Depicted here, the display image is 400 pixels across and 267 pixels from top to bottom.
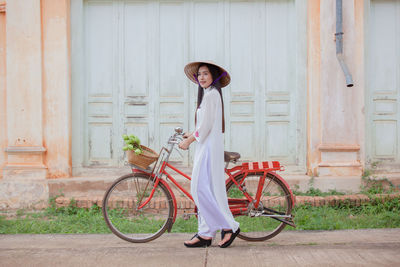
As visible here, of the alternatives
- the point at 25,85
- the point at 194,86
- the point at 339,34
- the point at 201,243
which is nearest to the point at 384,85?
the point at 339,34

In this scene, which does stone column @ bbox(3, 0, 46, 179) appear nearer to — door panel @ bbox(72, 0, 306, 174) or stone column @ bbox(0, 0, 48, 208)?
stone column @ bbox(0, 0, 48, 208)

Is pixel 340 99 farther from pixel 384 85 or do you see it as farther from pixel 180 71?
pixel 180 71

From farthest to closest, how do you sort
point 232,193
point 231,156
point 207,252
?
point 232,193, point 231,156, point 207,252

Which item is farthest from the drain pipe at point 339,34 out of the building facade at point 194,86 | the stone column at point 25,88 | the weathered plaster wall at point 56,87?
the stone column at point 25,88

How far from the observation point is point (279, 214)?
15.3ft

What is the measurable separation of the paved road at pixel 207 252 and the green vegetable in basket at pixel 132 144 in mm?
972

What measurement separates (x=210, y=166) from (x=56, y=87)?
3.54 metres

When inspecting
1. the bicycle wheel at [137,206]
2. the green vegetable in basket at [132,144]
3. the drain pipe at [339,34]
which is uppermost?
the drain pipe at [339,34]

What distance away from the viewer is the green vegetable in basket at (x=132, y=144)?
14.3 ft

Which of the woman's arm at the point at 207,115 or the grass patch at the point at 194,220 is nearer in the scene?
the woman's arm at the point at 207,115

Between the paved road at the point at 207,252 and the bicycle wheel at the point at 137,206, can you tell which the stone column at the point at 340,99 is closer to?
the paved road at the point at 207,252

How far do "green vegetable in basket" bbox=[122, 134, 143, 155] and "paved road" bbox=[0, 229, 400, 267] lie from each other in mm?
972

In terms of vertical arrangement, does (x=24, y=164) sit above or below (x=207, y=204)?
above

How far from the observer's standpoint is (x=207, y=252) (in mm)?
4266
